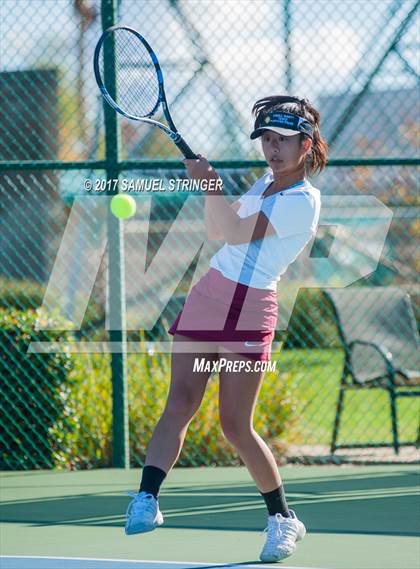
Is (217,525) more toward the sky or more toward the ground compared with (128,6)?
more toward the ground

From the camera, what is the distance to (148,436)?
23.9 feet

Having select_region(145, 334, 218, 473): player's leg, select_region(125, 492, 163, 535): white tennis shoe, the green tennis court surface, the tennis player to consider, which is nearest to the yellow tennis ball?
the green tennis court surface

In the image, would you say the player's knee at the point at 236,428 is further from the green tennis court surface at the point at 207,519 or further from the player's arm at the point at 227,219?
the player's arm at the point at 227,219

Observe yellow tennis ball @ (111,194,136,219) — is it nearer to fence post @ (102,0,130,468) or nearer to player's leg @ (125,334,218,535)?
fence post @ (102,0,130,468)

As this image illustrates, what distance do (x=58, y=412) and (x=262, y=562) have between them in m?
2.91

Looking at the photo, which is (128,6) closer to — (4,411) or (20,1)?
(20,1)

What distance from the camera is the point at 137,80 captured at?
5453mm

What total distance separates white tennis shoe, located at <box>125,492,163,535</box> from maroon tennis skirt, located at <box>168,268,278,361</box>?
62 cm

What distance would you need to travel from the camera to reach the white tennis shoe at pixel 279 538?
173 inches

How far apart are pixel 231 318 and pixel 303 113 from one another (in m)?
0.81

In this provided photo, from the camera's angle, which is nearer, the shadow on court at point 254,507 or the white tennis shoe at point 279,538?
the white tennis shoe at point 279,538

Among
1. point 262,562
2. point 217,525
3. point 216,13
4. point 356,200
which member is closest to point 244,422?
point 262,562

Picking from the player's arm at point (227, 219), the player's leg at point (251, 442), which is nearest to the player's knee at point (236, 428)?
the player's leg at point (251, 442)
